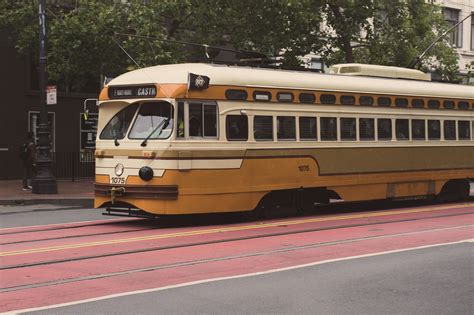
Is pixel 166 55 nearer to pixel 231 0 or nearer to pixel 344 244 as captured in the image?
pixel 231 0

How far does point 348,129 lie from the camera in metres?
15.0

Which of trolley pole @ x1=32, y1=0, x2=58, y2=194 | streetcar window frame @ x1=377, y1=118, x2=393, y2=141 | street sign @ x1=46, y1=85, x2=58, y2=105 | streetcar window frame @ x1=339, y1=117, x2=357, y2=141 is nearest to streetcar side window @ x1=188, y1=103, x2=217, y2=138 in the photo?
streetcar window frame @ x1=339, y1=117, x2=357, y2=141

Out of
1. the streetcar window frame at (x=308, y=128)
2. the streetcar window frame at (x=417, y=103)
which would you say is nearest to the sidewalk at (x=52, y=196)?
the streetcar window frame at (x=308, y=128)

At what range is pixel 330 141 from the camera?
47.6 feet

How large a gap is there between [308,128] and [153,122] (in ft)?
11.3

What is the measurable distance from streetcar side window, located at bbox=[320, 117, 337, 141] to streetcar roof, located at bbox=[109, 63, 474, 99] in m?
0.67

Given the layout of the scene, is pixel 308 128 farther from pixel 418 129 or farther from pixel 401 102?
pixel 418 129

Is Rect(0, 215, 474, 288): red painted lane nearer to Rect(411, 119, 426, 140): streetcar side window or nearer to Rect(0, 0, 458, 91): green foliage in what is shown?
Rect(411, 119, 426, 140): streetcar side window

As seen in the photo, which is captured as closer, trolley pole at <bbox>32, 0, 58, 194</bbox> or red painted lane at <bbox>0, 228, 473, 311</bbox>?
red painted lane at <bbox>0, 228, 473, 311</bbox>

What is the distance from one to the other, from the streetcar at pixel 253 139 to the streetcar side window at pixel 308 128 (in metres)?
0.03

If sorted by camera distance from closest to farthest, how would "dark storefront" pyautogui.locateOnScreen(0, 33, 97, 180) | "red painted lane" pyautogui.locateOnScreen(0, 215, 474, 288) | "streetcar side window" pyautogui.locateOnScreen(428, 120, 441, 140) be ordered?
"red painted lane" pyautogui.locateOnScreen(0, 215, 474, 288), "streetcar side window" pyautogui.locateOnScreen(428, 120, 441, 140), "dark storefront" pyautogui.locateOnScreen(0, 33, 97, 180)

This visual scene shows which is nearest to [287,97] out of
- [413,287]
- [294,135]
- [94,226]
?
[294,135]

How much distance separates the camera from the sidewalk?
733 inches

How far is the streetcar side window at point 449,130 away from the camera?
17344mm
